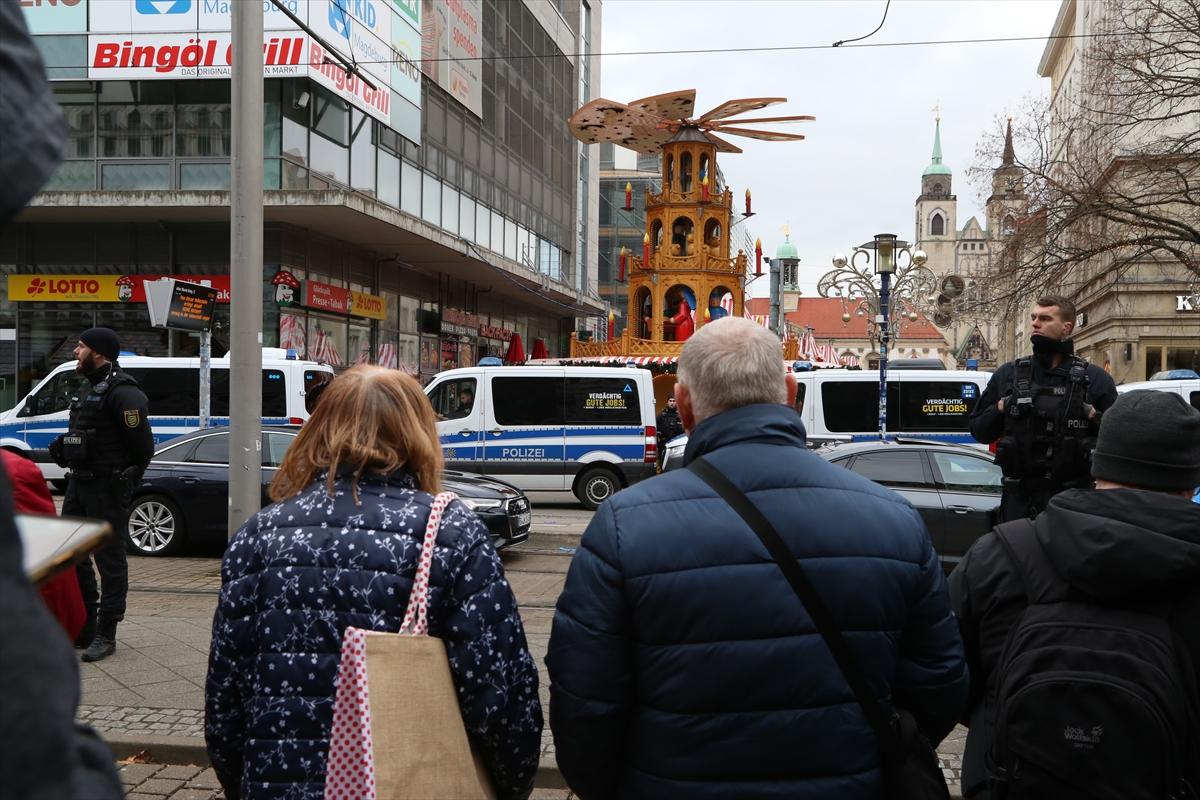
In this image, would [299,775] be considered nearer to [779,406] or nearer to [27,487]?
[779,406]

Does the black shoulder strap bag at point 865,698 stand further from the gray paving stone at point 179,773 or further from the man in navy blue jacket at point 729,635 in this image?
the gray paving stone at point 179,773

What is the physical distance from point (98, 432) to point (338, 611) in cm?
502

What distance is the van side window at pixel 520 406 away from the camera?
17.4 meters

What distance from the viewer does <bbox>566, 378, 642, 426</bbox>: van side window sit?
17.5 meters

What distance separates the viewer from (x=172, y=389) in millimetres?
16938

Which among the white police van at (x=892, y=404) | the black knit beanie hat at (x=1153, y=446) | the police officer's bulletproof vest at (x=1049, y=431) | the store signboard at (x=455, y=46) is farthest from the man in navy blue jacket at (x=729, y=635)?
the store signboard at (x=455, y=46)

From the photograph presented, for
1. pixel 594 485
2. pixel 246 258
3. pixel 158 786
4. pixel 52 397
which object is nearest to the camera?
pixel 158 786

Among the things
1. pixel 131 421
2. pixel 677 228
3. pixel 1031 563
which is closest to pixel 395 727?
pixel 1031 563

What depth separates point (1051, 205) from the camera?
73.5ft

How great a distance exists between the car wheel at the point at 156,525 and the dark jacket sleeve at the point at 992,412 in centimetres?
899

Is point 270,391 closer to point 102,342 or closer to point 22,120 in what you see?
point 102,342

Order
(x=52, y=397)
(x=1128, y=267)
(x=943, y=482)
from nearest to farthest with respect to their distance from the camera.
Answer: (x=943, y=482) < (x=52, y=397) < (x=1128, y=267)

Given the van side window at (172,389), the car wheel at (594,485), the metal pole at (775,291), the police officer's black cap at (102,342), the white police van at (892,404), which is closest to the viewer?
the police officer's black cap at (102,342)

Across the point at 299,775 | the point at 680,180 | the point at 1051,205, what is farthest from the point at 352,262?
the point at 299,775
